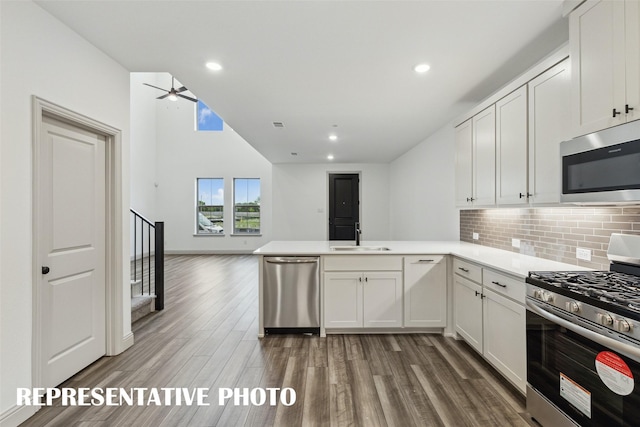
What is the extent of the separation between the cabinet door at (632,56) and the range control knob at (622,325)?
96cm

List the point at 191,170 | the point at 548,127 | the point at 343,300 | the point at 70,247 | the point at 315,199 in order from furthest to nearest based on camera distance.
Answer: the point at 191,170, the point at 315,199, the point at 343,300, the point at 70,247, the point at 548,127

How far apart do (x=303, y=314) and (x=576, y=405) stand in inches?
88.3

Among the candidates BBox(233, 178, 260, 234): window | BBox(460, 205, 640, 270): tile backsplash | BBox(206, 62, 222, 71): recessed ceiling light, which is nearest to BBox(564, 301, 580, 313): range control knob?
BBox(460, 205, 640, 270): tile backsplash

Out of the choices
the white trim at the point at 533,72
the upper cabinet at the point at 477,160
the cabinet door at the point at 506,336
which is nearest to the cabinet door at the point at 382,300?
the cabinet door at the point at 506,336

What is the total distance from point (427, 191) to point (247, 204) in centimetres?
588

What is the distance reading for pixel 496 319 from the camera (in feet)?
7.80

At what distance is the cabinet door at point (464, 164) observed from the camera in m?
3.30

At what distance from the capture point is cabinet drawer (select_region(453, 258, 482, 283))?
2652mm

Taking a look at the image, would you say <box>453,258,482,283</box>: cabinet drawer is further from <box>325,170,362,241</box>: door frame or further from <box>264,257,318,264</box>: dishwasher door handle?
<box>325,170,362,241</box>: door frame

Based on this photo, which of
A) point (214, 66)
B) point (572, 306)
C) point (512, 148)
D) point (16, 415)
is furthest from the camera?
point (214, 66)

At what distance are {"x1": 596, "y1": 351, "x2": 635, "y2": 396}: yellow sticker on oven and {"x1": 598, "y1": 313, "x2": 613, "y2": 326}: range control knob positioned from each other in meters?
0.13

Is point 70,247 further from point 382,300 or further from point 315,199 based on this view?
point 315,199

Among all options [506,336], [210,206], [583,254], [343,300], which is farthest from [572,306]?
[210,206]

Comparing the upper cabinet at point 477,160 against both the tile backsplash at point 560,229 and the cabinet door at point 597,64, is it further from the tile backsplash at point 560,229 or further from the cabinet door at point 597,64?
the cabinet door at point 597,64
